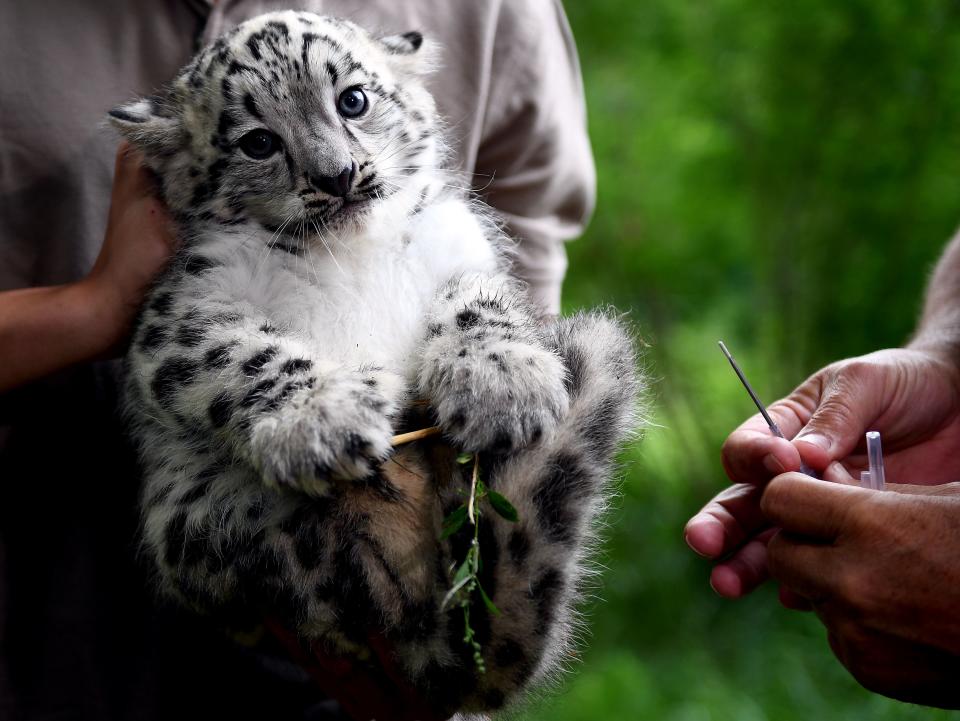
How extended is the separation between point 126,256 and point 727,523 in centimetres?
139

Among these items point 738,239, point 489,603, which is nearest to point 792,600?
point 489,603

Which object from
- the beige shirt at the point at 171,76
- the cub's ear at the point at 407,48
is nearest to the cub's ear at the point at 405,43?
the cub's ear at the point at 407,48

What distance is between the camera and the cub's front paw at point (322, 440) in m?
1.49

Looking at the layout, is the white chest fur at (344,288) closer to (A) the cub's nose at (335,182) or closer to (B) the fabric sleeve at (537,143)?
(A) the cub's nose at (335,182)

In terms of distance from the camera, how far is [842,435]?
6.14 ft

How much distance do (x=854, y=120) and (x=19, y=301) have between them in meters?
4.14

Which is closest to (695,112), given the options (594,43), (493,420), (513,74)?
(594,43)

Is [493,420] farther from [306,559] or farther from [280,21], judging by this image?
[280,21]

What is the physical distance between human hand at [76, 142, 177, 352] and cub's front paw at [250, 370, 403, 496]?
0.50 metres

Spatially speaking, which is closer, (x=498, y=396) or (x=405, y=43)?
(x=498, y=396)

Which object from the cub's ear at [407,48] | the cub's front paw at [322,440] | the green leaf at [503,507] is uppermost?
the cub's ear at [407,48]

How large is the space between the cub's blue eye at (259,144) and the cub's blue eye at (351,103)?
17 cm

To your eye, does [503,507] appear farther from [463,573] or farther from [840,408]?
[840,408]

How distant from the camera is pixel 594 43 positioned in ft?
15.9
